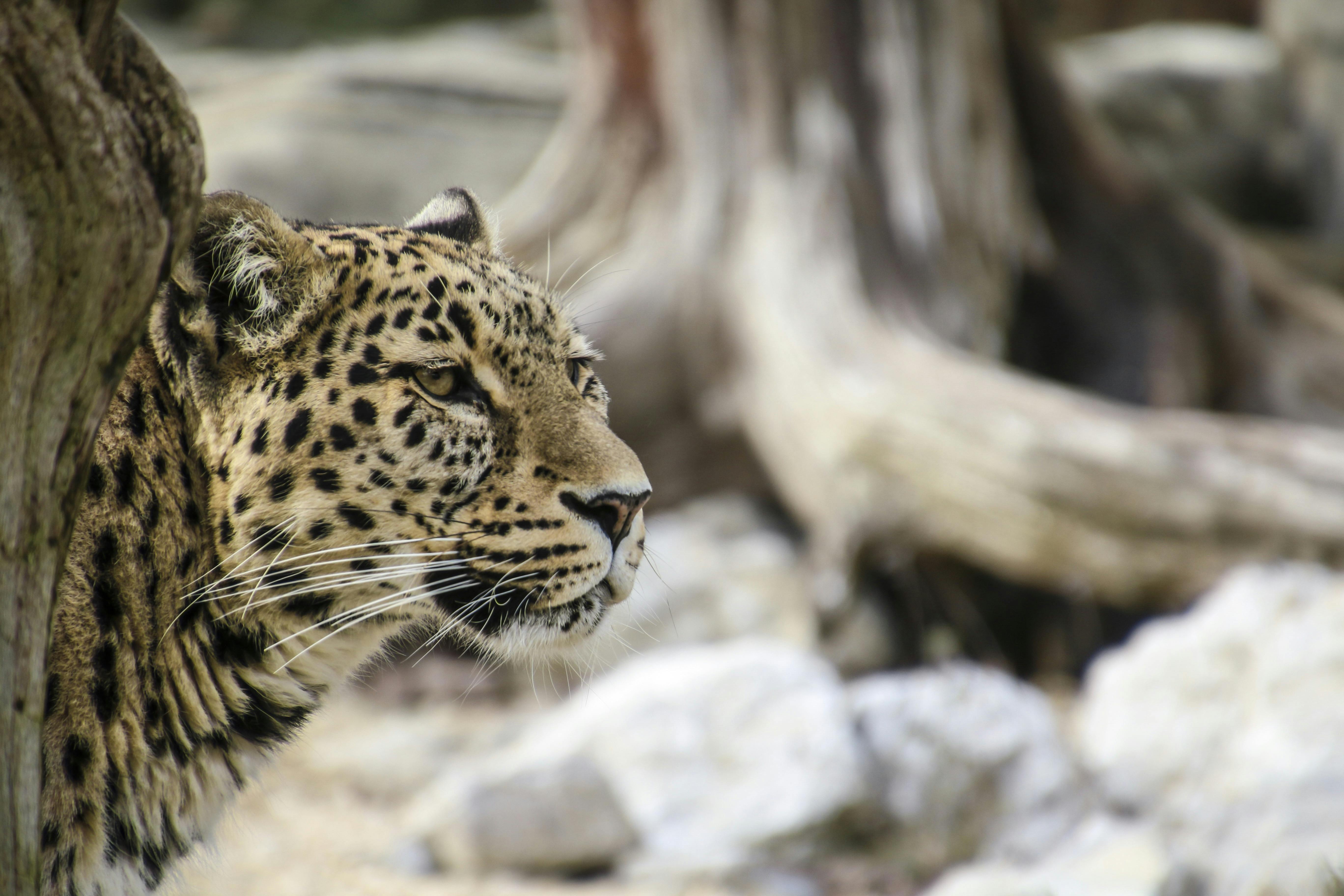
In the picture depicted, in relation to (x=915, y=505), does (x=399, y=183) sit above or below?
above

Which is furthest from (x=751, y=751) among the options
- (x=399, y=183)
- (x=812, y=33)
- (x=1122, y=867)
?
(x=399, y=183)

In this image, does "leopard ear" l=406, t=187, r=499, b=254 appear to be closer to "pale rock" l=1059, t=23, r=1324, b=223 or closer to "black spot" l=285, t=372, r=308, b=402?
"black spot" l=285, t=372, r=308, b=402

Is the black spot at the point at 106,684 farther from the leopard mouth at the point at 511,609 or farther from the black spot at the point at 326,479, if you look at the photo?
the leopard mouth at the point at 511,609

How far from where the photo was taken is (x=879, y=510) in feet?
25.7

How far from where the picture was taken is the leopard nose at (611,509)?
3.09m

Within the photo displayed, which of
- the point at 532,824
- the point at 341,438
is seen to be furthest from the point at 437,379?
the point at 532,824

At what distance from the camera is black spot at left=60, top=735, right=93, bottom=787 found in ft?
8.58

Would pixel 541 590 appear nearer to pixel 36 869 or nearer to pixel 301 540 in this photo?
pixel 301 540

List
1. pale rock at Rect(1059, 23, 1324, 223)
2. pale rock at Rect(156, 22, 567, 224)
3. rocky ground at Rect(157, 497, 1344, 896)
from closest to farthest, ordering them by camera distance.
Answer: rocky ground at Rect(157, 497, 1344, 896)
pale rock at Rect(156, 22, 567, 224)
pale rock at Rect(1059, 23, 1324, 223)

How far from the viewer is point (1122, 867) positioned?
16.1 ft

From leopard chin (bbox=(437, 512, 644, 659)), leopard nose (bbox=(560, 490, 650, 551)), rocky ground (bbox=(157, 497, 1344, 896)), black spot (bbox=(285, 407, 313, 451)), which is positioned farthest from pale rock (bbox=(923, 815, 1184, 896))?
black spot (bbox=(285, 407, 313, 451))

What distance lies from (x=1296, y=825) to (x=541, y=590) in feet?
12.1

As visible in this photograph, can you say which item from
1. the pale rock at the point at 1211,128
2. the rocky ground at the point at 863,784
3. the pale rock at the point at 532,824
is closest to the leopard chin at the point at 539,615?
the rocky ground at the point at 863,784

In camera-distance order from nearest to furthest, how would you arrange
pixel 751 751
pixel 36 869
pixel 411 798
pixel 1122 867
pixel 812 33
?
pixel 36 869, pixel 1122 867, pixel 751 751, pixel 411 798, pixel 812 33
